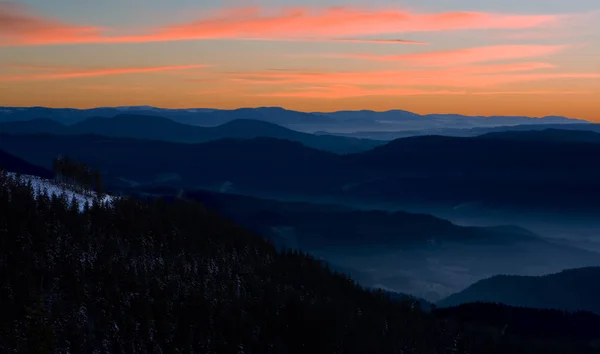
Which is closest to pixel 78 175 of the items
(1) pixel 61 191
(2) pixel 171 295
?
(1) pixel 61 191

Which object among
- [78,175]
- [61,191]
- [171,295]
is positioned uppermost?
[78,175]

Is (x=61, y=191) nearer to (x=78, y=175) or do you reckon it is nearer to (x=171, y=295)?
(x=78, y=175)

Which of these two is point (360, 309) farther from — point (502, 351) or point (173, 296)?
point (173, 296)

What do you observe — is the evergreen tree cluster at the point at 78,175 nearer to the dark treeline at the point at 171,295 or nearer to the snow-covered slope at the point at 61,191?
the snow-covered slope at the point at 61,191

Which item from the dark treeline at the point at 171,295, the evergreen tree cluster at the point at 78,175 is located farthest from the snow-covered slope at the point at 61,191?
the evergreen tree cluster at the point at 78,175

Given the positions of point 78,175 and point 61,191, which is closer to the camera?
point 61,191

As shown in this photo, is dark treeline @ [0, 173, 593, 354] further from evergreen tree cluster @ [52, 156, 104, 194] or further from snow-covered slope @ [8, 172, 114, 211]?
evergreen tree cluster @ [52, 156, 104, 194]
